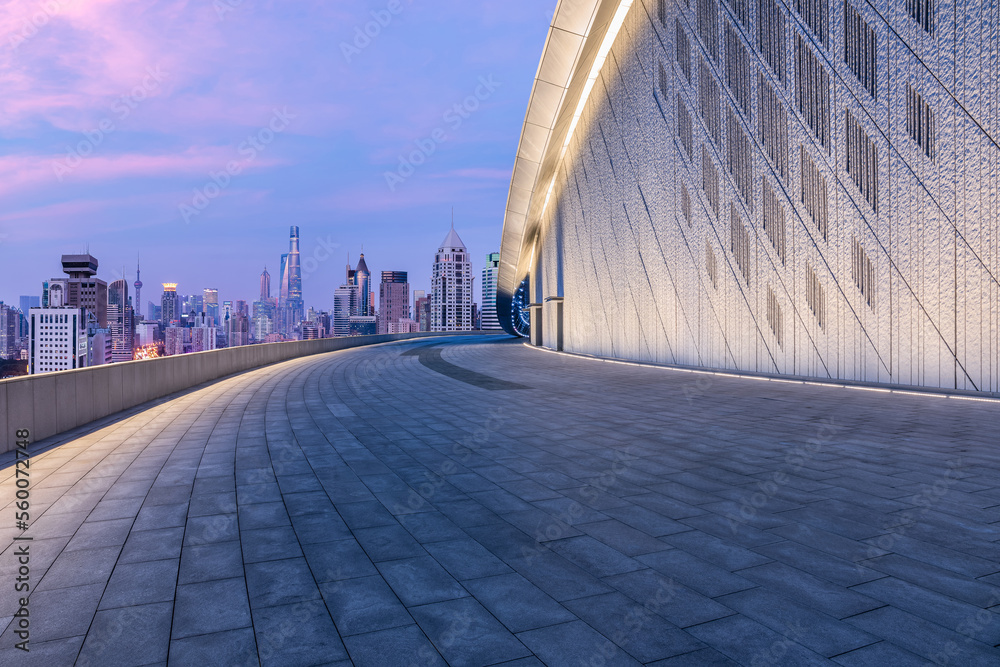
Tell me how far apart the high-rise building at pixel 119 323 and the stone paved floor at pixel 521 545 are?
72.7m

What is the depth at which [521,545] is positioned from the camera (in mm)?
3865

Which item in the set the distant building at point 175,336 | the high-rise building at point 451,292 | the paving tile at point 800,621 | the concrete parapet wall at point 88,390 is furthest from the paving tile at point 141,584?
the high-rise building at point 451,292

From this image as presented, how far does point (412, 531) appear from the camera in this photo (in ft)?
13.7

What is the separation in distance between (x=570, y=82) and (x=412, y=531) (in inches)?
934

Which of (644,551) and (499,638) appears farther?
(644,551)

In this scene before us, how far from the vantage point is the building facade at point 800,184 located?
406 inches


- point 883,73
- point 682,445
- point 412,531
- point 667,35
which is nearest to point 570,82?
point 667,35

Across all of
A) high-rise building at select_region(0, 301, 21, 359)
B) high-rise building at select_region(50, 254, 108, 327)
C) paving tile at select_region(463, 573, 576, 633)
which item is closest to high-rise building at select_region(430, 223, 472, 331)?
high-rise building at select_region(50, 254, 108, 327)

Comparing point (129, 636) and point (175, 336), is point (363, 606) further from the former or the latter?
point (175, 336)

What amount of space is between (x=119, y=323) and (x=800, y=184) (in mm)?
101284

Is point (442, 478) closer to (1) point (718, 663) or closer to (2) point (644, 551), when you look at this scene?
(2) point (644, 551)

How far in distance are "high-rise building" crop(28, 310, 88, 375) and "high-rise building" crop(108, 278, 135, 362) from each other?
30.7 m

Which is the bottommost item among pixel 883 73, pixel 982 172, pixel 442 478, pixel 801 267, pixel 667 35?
pixel 442 478

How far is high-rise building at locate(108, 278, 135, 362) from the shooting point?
7144 cm
